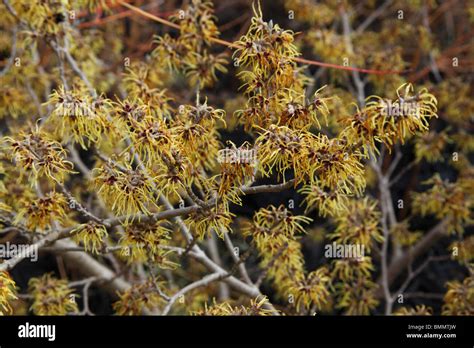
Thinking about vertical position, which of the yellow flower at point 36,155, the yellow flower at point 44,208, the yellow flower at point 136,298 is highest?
the yellow flower at point 36,155

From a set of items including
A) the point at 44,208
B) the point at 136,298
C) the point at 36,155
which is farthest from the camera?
the point at 136,298

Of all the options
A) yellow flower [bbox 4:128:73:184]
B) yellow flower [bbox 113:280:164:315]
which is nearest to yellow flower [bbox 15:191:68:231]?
yellow flower [bbox 4:128:73:184]

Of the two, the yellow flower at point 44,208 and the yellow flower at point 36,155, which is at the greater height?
the yellow flower at point 36,155

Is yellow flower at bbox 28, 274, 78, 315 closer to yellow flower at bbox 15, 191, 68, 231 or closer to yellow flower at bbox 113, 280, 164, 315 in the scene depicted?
yellow flower at bbox 113, 280, 164, 315

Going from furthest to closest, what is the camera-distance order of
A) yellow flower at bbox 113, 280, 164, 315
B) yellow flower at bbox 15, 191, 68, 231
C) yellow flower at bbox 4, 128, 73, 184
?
1. yellow flower at bbox 113, 280, 164, 315
2. yellow flower at bbox 15, 191, 68, 231
3. yellow flower at bbox 4, 128, 73, 184

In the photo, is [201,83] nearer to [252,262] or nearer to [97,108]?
[97,108]

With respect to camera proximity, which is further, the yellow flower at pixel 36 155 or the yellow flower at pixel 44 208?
the yellow flower at pixel 44 208

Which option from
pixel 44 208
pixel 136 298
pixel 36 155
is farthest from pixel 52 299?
pixel 36 155

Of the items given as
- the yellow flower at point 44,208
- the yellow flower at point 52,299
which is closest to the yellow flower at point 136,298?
the yellow flower at point 52,299

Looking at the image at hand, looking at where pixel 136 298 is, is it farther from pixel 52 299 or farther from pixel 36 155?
pixel 36 155

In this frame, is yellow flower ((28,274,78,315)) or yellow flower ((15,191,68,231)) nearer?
yellow flower ((15,191,68,231))

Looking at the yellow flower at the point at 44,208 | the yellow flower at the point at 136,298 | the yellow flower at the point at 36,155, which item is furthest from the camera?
the yellow flower at the point at 136,298

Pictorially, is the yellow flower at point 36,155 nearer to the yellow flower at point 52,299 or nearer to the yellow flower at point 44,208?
the yellow flower at point 44,208

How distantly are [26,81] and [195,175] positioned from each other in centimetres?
186
